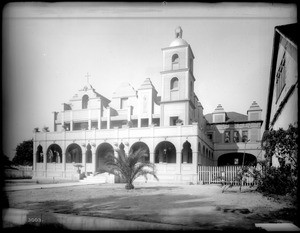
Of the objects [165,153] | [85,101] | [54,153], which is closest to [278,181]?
[165,153]

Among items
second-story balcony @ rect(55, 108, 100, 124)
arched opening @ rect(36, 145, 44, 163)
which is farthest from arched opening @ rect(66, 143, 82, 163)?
second-story balcony @ rect(55, 108, 100, 124)

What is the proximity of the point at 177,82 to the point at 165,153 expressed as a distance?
23.5 feet

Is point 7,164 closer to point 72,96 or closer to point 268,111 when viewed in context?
point 268,111

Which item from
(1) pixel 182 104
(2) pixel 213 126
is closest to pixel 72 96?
(1) pixel 182 104

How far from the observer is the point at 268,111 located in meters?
20.5

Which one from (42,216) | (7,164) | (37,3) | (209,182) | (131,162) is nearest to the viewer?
(37,3)

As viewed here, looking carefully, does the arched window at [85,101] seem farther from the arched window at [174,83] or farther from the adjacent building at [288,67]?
the adjacent building at [288,67]

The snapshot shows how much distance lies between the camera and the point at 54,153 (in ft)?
104

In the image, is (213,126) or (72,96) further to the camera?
(213,126)

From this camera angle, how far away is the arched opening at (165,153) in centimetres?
2662

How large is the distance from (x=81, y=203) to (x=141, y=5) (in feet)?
23.9

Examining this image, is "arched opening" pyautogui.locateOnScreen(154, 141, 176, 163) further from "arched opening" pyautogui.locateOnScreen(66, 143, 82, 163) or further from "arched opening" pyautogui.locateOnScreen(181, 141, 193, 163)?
"arched opening" pyautogui.locateOnScreen(66, 143, 82, 163)

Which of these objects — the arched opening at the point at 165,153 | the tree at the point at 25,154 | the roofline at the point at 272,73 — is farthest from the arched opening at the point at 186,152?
the tree at the point at 25,154

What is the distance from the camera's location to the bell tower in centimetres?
2614
